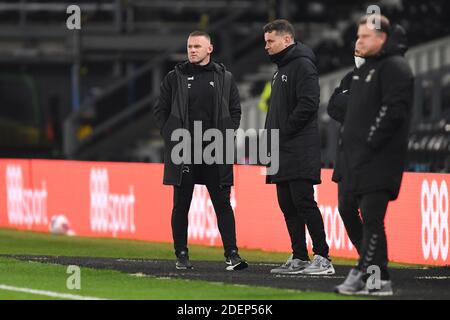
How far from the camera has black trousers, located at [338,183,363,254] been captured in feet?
40.0

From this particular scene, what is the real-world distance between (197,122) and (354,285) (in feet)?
10.00

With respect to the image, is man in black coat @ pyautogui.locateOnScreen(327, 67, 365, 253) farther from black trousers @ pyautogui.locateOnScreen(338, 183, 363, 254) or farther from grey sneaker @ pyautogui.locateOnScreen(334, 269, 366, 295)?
grey sneaker @ pyautogui.locateOnScreen(334, 269, 366, 295)

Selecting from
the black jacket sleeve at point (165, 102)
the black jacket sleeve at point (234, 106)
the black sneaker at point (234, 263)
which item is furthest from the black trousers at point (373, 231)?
the black jacket sleeve at point (165, 102)

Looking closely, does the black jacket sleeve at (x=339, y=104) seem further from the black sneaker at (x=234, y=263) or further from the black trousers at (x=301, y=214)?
the black sneaker at (x=234, y=263)

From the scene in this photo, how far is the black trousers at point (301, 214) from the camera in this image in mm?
13672

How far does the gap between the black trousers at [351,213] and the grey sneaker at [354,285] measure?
60 cm

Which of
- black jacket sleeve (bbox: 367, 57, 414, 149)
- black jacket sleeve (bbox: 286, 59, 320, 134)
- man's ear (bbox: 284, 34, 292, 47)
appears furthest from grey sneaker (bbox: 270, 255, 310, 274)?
black jacket sleeve (bbox: 367, 57, 414, 149)

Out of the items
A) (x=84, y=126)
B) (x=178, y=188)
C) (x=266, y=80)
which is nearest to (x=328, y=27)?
(x=266, y=80)

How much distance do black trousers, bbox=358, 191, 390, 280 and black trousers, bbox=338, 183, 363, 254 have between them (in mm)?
205

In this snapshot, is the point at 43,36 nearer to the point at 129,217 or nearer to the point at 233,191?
the point at 129,217

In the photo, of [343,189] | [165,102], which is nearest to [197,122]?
[165,102]
